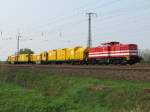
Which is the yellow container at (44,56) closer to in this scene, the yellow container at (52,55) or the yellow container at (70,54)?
the yellow container at (52,55)

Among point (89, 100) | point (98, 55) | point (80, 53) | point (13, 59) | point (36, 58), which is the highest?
point (80, 53)

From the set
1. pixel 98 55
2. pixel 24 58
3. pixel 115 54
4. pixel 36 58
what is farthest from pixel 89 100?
pixel 24 58

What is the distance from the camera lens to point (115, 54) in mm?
44312

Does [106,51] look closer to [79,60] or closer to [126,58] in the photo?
[126,58]

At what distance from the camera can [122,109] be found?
18000 mm

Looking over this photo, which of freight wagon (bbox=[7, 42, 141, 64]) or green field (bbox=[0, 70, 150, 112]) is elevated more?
freight wagon (bbox=[7, 42, 141, 64])

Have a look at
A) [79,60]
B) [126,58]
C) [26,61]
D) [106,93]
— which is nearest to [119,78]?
[106,93]

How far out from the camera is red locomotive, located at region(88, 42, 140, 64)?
42844mm

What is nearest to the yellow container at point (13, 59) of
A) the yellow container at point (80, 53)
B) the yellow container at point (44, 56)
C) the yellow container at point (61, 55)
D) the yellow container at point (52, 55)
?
the yellow container at point (44, 56)

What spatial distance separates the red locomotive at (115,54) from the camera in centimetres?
4284

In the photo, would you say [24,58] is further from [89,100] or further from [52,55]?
[89,100]

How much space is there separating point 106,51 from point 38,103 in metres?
25.4

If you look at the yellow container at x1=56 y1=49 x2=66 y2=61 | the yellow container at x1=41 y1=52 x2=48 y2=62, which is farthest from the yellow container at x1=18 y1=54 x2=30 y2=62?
the yellow container at x1=56 y1=49 x2=66 y2=61

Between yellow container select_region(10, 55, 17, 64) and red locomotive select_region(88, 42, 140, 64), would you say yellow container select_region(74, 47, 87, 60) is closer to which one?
red locomotive select_region(88, 42, 140, 64)
